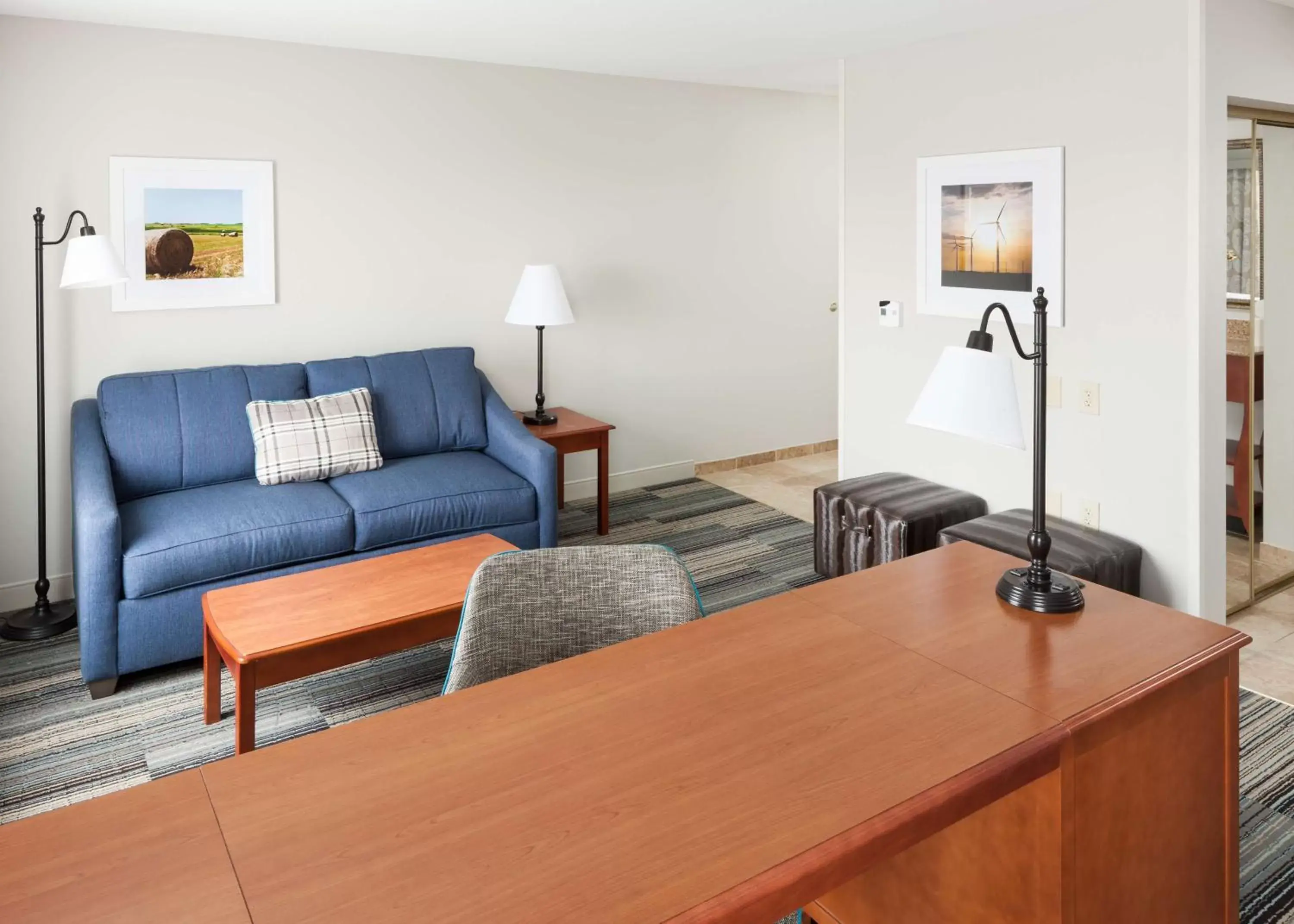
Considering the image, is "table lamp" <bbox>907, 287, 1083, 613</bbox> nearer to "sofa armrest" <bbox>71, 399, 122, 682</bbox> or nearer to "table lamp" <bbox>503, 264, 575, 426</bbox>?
"sofa armrest" <bbox>71, 399, 122, 682</bbox>

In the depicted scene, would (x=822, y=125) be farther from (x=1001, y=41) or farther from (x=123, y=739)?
(x=123, y=739)

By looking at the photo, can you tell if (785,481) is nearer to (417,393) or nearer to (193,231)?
(417,393)

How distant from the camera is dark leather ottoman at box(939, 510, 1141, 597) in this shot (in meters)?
3.45

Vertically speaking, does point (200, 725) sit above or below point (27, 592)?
below

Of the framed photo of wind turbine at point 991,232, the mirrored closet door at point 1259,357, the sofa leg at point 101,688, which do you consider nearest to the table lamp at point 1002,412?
the framed photo of wind turbine at point 991,232

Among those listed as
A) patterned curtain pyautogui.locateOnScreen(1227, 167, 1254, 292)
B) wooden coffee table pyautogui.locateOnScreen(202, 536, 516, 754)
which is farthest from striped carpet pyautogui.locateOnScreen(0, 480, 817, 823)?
patterned curtain pyautogui.locateOnScreen(1227, 167, 1254, 292)

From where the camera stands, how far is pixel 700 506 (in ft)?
18.1

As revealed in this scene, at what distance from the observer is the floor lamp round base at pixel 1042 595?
1932 millimetres

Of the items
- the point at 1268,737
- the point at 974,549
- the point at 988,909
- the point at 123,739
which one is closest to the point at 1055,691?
the point at 988,909

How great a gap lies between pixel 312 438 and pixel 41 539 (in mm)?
1091

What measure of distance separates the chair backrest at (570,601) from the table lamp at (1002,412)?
63 cm

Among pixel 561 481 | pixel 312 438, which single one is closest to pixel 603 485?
pixel 561 481

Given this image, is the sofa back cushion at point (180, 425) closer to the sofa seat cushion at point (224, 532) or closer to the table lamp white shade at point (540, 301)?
the sofa seat cushion at point (224, 532)

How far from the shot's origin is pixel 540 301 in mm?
4859
